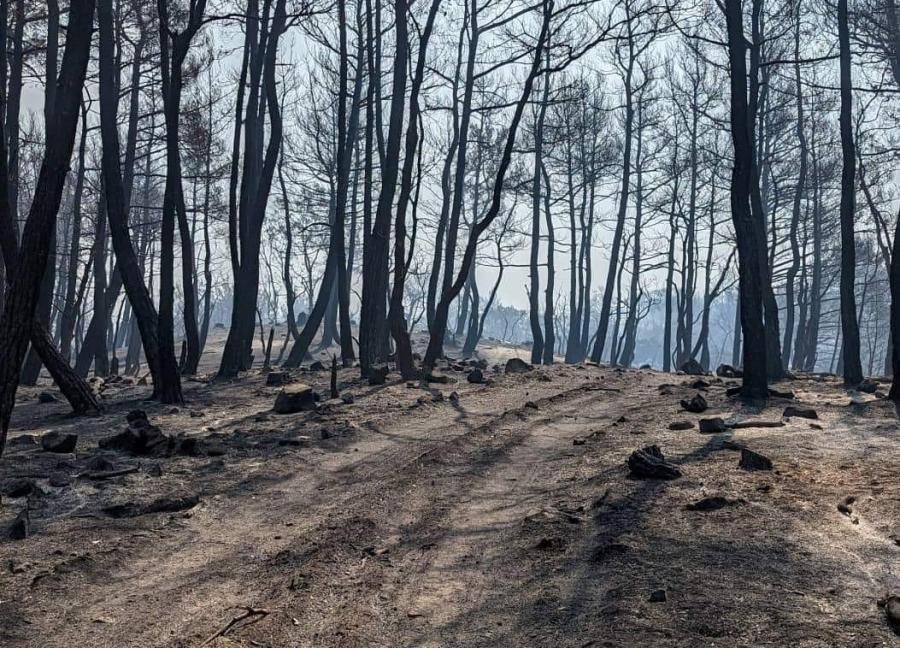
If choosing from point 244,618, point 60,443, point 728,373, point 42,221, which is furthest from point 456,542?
point 728,373

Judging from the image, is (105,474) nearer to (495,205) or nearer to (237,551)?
(237,551)

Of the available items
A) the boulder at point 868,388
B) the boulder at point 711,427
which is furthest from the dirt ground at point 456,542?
the boulder at point 868,388

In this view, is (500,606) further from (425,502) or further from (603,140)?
(603,140)

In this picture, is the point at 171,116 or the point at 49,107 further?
the point at 49,107

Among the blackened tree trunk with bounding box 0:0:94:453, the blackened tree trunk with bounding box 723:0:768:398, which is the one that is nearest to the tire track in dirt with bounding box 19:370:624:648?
the blackened tree trunk with bounding box 0:0:94:453

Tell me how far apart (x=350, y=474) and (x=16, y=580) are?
384 centimetres

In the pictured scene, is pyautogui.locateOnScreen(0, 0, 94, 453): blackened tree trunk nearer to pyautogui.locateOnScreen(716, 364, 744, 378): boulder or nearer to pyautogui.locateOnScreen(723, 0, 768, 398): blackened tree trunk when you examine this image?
pyautogui.locateOnScreen(723, 0, 768, 398): blackened tree trunk

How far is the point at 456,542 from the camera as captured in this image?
6.21m

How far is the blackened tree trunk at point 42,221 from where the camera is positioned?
317 inches

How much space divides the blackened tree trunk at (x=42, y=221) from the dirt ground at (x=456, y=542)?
101 centimetres

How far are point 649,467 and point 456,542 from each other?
2.30m

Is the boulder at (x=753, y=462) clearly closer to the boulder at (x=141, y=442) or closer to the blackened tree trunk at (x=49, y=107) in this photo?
the boulder at (x=141, y=442)

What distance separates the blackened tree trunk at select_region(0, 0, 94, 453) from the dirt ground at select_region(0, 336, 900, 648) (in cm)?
101

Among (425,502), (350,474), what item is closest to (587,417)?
(350,474)
